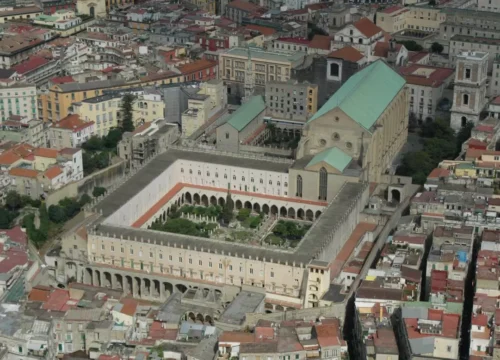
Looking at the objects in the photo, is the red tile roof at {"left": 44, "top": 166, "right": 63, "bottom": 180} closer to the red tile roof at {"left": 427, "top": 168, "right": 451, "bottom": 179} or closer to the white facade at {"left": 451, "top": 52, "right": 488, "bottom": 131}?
the red tile roof at {"left": 427, "top": 168, "right": 451, "bottom": 179}

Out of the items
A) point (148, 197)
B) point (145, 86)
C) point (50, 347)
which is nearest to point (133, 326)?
point (50, 347)

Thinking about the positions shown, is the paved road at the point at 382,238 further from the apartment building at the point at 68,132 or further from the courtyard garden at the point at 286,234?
the apartment building at the point at 68,132

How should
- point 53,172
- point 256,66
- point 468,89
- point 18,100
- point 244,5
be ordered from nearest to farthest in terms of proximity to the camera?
point 53,172 → point 468,89 → point 18,100 → point 256,66 → point 244,5

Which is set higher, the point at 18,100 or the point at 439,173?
the point at 18,100

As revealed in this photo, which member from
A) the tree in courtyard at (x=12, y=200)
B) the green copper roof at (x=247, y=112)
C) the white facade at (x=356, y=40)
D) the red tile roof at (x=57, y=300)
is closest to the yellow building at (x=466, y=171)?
the green copper roof at (x=247, y=112)

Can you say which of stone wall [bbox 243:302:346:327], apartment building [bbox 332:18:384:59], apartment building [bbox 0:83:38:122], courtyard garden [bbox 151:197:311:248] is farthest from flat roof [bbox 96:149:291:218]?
apartment building [bbox 332:18:384:59]

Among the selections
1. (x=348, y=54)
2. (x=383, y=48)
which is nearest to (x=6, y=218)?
(x=348, y=54)

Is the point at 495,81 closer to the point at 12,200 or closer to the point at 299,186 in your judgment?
the point at 299,186
